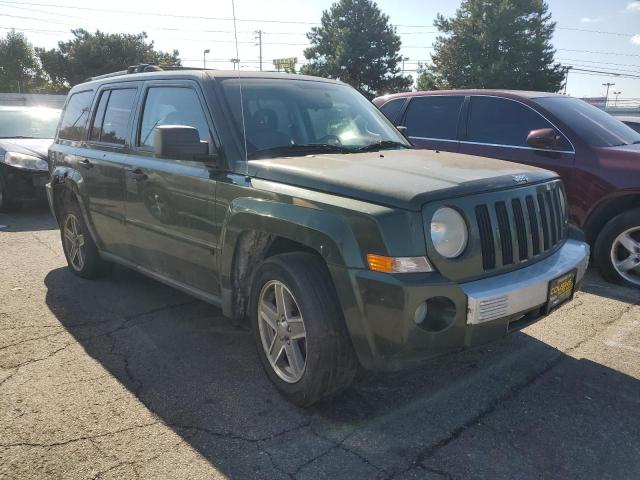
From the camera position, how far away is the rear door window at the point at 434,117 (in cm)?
647

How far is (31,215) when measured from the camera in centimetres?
906

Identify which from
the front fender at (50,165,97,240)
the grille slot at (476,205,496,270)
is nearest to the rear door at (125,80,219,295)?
the front fender at (50,165,97,240)

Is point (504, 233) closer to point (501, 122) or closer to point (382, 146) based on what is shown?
point (382, 146)

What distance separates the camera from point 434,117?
6680mm

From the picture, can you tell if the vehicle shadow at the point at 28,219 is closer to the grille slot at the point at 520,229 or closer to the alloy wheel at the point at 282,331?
the alloy wheel at the point at 282,331

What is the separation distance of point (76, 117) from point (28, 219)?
418 cm

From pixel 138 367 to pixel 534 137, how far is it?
4.22m

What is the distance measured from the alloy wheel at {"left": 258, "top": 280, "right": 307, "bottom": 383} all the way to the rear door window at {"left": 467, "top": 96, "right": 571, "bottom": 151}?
12.6 ft

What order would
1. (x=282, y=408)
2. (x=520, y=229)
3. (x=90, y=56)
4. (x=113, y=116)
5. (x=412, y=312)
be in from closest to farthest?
1. (x=412, y=312)
2. (x=520, y=229)
3. (x=282, y=408)
4. (x=113, y=116)
5. (x=90, y=56)

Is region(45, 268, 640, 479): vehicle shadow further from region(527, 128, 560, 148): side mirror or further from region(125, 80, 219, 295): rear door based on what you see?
region(527, 128, 560, 148): side mirror

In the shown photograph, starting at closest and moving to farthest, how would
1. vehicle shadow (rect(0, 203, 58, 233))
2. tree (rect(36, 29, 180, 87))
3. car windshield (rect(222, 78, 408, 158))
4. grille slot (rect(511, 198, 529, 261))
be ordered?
grille slot (rect(511, 198, 529, 261)) < car windshield (rect(222, 78, 408, 158)) < vehicle shadow (rect(0, 203, 58, 233)) < tree (rect(36, 29, 180, 87))

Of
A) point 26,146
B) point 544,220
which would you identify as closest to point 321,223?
point 544,220

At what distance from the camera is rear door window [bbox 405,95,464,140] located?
647cm

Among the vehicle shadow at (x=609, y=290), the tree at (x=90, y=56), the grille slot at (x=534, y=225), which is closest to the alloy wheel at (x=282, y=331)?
the grille slot at (x=534, y=225)
